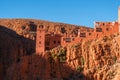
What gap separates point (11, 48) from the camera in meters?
141

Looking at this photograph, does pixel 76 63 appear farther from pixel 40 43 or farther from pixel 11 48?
pixel 11 48

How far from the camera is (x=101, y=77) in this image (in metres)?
107

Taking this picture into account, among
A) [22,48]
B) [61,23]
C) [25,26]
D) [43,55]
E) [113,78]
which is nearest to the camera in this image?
[113,78]

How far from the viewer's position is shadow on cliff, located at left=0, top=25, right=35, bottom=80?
5374 inches

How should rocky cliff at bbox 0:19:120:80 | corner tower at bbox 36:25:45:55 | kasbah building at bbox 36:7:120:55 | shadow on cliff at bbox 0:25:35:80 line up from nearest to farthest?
rocky cliff at bbox 0:19:120:80 < kasbah building at bbox 36:7:120:55 < corner tower at bbox 36:25:45:55 < shadow on cliff at bbox 0:25:35:80

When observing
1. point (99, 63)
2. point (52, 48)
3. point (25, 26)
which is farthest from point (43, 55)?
point (25, 26)

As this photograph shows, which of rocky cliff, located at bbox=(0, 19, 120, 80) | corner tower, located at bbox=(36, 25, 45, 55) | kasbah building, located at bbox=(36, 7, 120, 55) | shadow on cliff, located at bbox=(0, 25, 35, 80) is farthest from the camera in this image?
shadow on cliff, located at bbox=(0, 25, 35, 80)

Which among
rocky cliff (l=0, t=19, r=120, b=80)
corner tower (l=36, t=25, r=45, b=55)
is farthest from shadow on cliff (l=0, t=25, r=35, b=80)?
corner tower (l=36, t=25, r=45, b=55)

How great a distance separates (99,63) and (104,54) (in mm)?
2286

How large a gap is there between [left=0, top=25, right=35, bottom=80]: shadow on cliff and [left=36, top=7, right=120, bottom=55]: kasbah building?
61.7 feet

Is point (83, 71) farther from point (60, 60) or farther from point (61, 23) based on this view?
point (61, 23)

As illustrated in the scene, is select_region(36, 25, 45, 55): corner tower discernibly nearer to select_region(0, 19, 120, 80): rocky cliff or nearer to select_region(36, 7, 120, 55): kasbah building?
select_region(36, 7, 120, 55): kasbah building

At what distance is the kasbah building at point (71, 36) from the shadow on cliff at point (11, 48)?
18815mm

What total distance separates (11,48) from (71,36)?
29.4 meters
